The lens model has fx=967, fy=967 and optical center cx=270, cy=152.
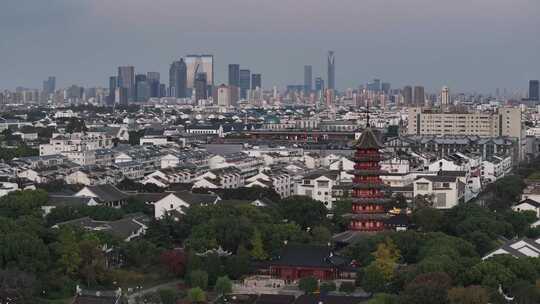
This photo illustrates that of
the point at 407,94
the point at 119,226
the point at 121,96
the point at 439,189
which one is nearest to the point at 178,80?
the point at 121,96

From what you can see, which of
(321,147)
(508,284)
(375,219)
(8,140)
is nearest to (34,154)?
(8,140)

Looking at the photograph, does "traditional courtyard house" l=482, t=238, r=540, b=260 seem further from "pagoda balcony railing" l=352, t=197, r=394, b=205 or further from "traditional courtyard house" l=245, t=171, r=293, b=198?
"traditional courtyard house" l=245, t=171, r=293, b=198

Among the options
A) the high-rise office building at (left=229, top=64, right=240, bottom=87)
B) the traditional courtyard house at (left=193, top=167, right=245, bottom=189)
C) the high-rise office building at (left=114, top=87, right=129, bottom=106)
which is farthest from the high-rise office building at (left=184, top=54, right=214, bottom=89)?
the traditional courtyard house at (left=193, top=167, right=245, bottom=189)

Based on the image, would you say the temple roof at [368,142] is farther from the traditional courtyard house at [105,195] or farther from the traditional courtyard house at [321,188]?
the traditional courtyard house at [105,195]

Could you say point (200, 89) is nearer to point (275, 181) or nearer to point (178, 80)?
point (178, 80)

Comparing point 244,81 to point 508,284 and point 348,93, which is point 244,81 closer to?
point 348,93
